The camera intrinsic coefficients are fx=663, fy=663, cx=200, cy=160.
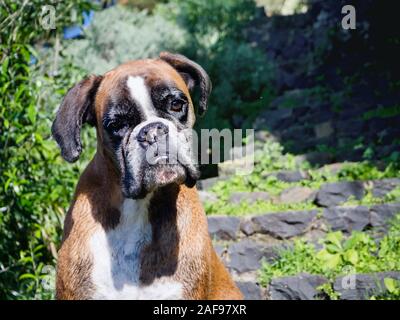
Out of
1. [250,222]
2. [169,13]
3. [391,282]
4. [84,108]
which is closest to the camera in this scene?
[84,108]

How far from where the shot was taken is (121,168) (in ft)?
10.9

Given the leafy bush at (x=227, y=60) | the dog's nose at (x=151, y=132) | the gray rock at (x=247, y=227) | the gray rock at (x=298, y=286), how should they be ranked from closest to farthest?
the dog's nose at (x=151, y=132) → the gray rock at (x=298, y=286) → the gray rock at (x=247, y=227) → the leafy bush at (x=227, y=60)

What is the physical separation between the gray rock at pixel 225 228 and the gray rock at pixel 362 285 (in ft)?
5.61

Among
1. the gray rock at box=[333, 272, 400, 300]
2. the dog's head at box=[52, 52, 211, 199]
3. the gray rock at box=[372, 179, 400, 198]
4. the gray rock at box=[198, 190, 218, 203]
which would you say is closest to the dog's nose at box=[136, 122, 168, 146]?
the dog's head at box=[52, 52, 211, 199]

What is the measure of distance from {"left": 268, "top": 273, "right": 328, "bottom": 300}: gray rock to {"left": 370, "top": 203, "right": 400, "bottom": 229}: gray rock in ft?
3.50

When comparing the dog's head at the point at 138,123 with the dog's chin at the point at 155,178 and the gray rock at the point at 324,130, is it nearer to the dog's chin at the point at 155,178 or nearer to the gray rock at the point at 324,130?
the dog's chin at the point at 155,178

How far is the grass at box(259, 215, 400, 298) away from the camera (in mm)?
5641

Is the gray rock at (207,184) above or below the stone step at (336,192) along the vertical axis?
below

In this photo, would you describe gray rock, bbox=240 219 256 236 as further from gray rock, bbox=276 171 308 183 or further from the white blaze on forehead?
the white blaze on forehead

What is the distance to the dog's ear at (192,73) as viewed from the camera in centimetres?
372

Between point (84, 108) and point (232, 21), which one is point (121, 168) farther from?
point (232, 21)

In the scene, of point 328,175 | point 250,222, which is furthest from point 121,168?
point 328,175

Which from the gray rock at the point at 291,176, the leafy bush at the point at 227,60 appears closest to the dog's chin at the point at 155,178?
the gray rock at the point at 291,176

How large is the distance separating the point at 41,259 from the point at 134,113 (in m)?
2.88
